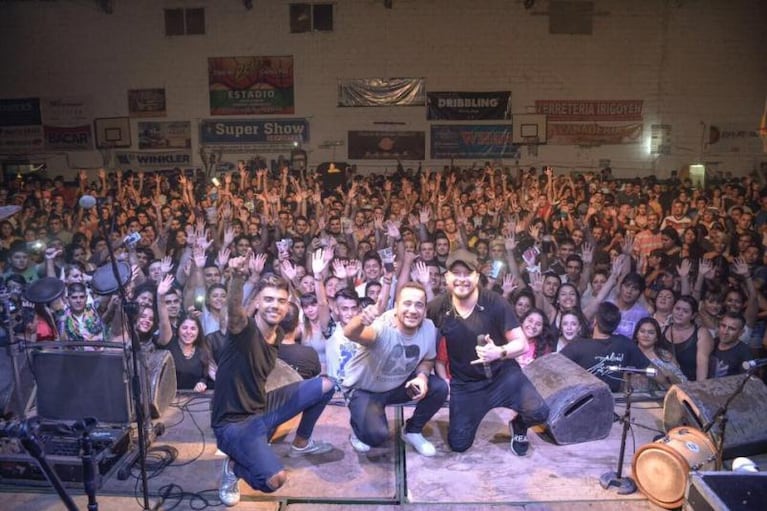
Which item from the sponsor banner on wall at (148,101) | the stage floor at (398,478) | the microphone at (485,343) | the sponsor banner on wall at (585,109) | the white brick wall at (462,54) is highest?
the white brick wall at (462,54)

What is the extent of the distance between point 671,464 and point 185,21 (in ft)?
50.6

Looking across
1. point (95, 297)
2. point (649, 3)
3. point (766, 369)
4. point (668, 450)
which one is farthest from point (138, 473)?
point (649, 3)

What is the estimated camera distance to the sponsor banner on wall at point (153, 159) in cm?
1562

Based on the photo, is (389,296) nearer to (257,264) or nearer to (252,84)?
(257,264)

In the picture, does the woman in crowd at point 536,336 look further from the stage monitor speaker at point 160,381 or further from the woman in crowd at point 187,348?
the stage monitor speaker at point 160,381

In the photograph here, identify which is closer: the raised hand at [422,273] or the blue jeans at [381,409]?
the blue jeans at [381,409]

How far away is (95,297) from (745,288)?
7.24 metres

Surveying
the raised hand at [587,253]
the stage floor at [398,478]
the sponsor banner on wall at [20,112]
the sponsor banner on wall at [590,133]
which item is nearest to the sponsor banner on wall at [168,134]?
the sponsor banner on wall at [20,112]

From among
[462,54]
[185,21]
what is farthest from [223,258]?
[185,21]

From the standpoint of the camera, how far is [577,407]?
484cm

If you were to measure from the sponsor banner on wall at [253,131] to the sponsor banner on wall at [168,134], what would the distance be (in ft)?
1.43

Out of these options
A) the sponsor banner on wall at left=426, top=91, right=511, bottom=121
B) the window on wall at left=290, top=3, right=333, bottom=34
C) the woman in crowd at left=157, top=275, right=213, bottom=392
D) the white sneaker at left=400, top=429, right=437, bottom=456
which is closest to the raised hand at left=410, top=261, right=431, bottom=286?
the white sneaker at left=400, top=429, right=437, bottom=456

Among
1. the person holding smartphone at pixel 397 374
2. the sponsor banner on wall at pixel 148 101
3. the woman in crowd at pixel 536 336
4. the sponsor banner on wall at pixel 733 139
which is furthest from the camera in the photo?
the sponsor banner on wall at pixel 148 101

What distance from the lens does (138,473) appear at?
14.4 ft
